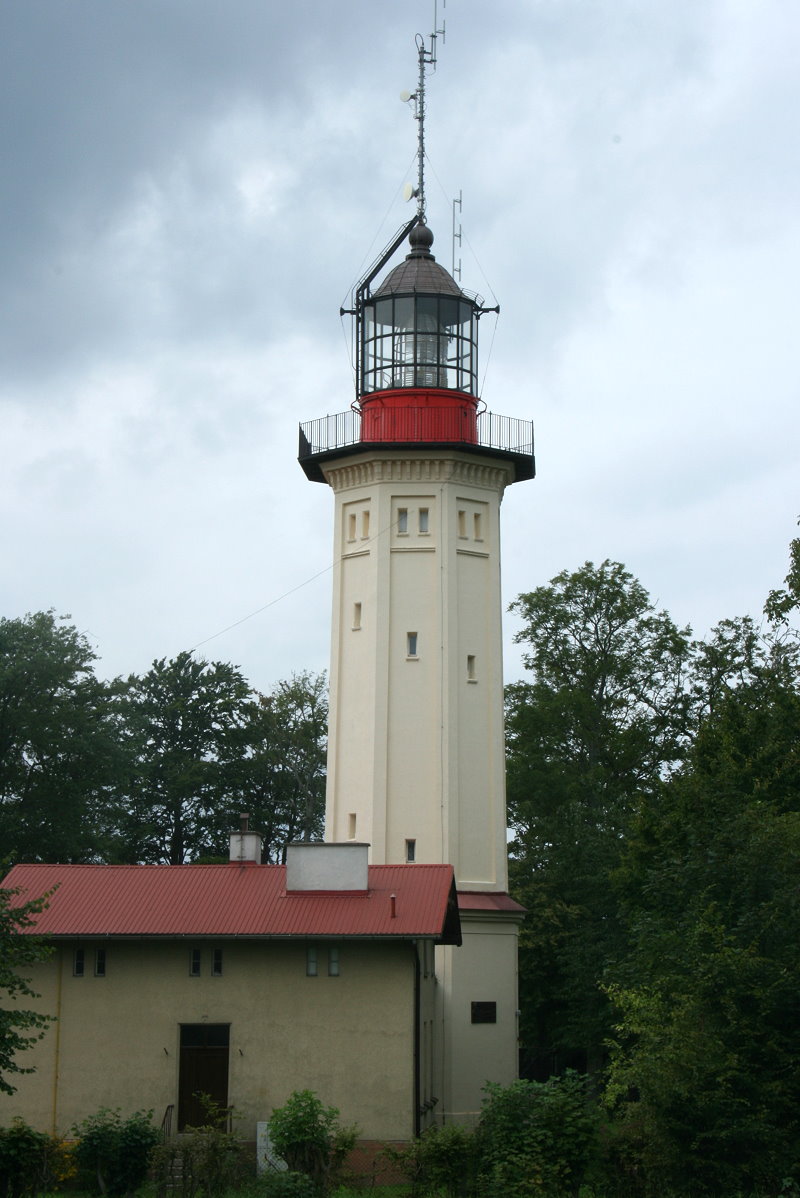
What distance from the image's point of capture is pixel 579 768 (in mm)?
47844

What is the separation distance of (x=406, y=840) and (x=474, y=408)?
10.5m

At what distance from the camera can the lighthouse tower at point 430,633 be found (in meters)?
34.6

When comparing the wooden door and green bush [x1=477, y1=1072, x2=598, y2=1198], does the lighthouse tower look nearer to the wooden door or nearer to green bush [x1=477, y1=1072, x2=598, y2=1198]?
the wooden door

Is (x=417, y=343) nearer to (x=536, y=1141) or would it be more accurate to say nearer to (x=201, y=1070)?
(x=201, y=1070)

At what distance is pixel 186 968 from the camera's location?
27.9m

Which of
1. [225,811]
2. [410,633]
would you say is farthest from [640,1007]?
[225,811]

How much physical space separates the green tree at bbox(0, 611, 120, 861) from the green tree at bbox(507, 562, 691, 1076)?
1259 centimetres

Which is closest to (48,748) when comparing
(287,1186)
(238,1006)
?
(238,1006)

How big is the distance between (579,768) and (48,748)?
622 inches

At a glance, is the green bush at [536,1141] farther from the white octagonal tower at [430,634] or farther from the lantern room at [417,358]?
the lantern room at [417,358]

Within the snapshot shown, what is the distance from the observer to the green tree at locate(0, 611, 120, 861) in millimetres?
46156

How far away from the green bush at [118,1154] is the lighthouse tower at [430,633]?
35.0ft

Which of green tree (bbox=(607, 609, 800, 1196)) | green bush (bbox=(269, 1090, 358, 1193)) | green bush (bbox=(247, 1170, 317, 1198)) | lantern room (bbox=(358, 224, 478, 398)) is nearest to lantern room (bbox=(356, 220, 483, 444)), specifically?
lantern room (bbox=(358, 224, 478, 398))

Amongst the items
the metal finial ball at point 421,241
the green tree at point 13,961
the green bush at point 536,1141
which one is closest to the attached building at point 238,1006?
the green bush at point 536,1141
